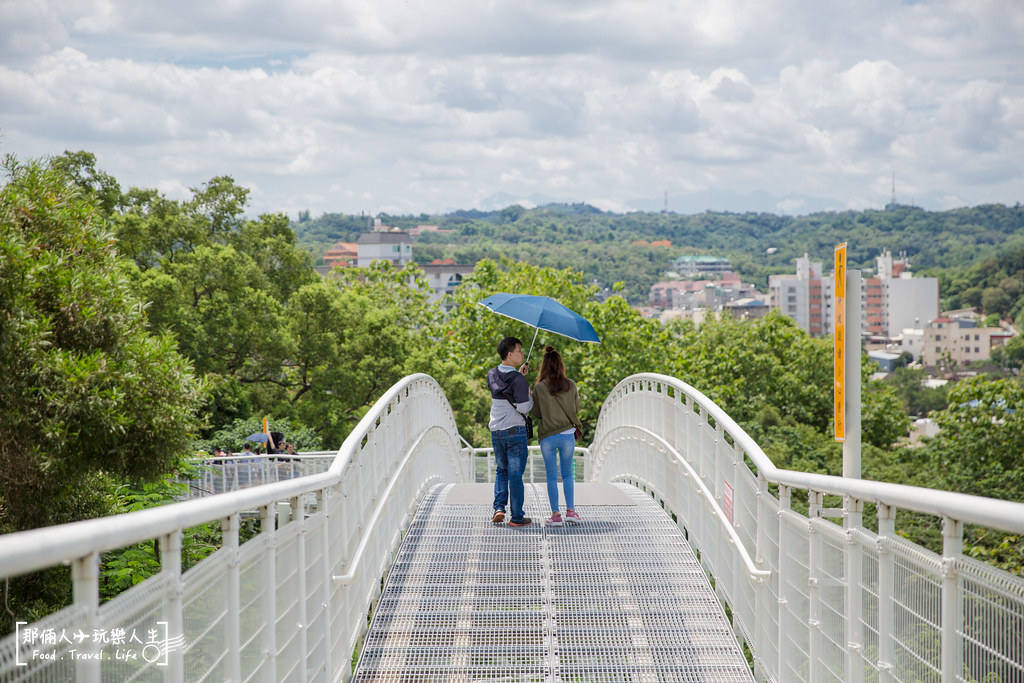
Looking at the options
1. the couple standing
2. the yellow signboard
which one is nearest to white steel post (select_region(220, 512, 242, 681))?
the yellow signboard

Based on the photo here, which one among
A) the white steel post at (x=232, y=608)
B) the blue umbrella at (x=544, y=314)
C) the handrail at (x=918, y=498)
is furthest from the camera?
the blue umbrella at (x=544, y=314)

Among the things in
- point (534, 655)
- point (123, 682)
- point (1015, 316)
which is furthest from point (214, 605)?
point (1015, 316)

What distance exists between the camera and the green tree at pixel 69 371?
9.41 metres

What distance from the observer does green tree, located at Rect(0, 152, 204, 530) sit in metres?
9.41

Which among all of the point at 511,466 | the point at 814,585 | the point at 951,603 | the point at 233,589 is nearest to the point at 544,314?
the point at 511,466

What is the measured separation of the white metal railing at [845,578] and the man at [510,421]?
1427 millimetres

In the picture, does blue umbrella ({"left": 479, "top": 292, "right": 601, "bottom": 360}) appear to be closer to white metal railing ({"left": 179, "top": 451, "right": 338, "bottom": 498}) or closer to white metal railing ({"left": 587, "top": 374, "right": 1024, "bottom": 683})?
white metal railing ({"left": 587, "top": 374, "right": 1024, "bottom": 683})

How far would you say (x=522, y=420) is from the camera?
25.6ft

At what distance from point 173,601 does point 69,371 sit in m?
7.93

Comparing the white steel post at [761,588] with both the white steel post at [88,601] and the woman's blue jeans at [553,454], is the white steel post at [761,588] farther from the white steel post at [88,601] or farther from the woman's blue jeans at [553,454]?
the white steel post at [88,601]

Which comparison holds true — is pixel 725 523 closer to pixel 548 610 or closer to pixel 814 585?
pixel 548 610

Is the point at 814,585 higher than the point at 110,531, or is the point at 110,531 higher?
the point at 110,531

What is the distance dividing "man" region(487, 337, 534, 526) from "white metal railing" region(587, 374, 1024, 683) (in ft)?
4.68

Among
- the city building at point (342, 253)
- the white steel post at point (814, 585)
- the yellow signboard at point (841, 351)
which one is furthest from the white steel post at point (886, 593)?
the city building at point (342, 253)
